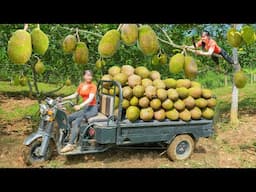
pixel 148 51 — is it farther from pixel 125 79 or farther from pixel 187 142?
pixel 187 142

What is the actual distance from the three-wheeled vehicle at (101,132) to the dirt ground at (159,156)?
187mm

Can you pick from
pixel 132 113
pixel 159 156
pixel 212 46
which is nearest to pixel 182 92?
pixel 132 113

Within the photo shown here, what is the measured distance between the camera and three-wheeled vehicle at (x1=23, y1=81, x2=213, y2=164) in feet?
11.7

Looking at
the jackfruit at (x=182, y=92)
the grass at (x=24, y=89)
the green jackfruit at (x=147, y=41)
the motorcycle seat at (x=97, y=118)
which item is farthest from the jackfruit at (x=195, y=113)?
the grass at (x=24, y=89)

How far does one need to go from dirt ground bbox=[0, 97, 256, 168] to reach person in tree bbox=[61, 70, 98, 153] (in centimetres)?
36

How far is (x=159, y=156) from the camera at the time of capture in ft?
13.8

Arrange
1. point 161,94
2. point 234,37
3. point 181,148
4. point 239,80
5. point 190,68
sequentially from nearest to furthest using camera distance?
point 234,37, point 190,68, point 239,80, point 161,94, point 181,148

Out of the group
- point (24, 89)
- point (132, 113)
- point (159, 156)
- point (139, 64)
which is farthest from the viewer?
point (24, 89)

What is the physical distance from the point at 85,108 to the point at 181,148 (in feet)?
3.85

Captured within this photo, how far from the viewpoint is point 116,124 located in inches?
142

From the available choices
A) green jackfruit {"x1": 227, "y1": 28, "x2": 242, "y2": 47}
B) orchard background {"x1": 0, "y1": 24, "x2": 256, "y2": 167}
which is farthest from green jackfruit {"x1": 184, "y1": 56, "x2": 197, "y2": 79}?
orchard background {"x1": 0, "y1": 24, "x2": 256, "y2": 167}

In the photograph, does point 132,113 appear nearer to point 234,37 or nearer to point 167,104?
point 167,104

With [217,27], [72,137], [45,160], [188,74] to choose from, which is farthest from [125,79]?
[188,74]

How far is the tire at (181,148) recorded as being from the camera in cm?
398
